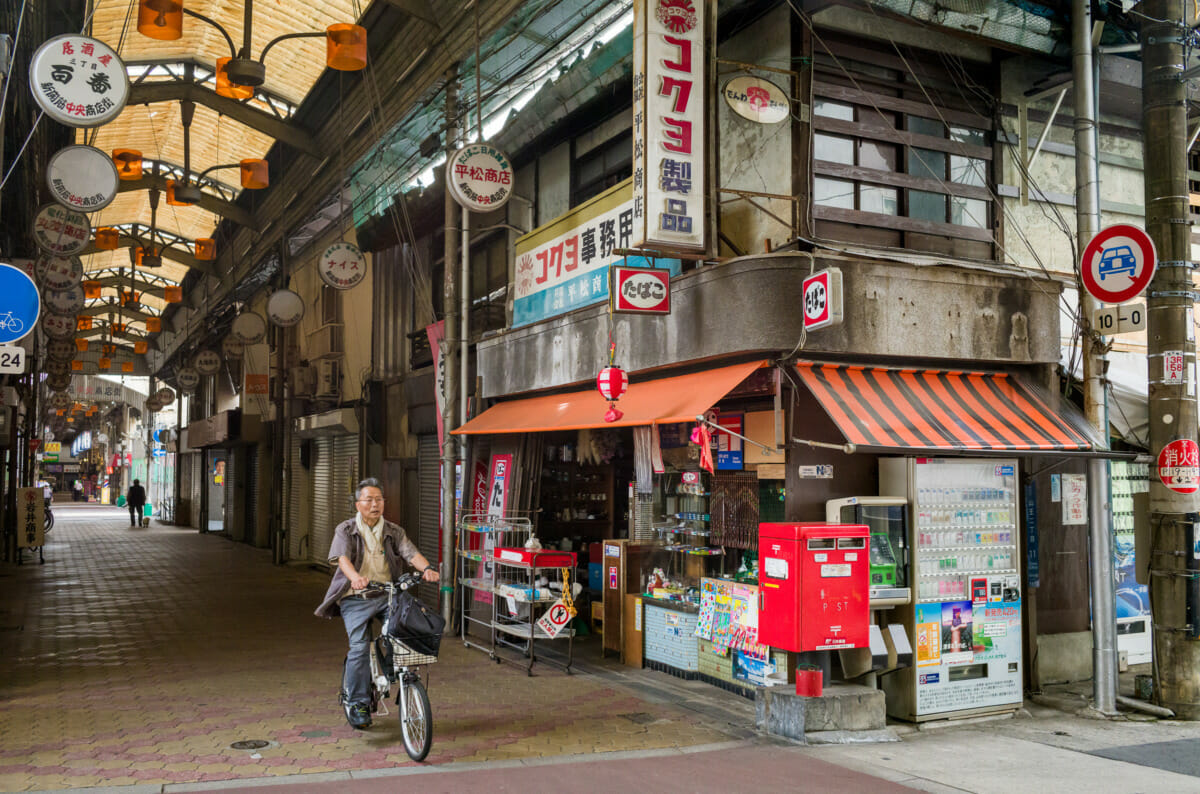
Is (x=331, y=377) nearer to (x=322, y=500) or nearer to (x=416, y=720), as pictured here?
(x=322, y=500)

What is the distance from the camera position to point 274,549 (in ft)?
80.1

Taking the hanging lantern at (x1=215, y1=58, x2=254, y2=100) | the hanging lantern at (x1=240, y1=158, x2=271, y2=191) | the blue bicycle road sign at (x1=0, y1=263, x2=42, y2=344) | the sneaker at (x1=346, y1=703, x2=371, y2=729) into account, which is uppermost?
the hanging lantern at (x1=215, y1=58, x2=254, y2=100)

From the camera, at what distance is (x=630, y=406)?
10.1 metres

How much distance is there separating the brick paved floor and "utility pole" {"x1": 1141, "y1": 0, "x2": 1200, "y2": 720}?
4.15 metres

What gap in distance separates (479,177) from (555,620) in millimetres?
5447

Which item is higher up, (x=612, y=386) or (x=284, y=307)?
(x=284, y=307)

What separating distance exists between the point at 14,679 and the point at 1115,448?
12.2m

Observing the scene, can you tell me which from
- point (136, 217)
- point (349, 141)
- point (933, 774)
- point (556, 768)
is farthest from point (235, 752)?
point (136, 217)

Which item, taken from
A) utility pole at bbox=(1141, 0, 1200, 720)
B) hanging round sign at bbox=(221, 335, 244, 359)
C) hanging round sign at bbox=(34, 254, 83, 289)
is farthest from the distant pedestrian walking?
utility pole at bbox=(1141, 0, 1200, 720)

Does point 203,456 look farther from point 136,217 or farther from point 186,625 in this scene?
point 186,625

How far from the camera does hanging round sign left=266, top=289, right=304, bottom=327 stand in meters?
20.5

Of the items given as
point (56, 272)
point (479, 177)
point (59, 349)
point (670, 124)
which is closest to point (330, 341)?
point (56, 272)

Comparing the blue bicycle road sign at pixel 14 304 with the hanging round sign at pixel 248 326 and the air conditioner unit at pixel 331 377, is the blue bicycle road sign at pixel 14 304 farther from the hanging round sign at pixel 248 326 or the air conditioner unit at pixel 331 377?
the hanging round sign at pixel 248 326

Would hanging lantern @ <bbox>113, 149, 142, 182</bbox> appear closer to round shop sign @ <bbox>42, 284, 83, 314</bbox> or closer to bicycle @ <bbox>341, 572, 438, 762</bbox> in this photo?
round shop sign @ <bbox>42, 284, 83, 314</bbox>
